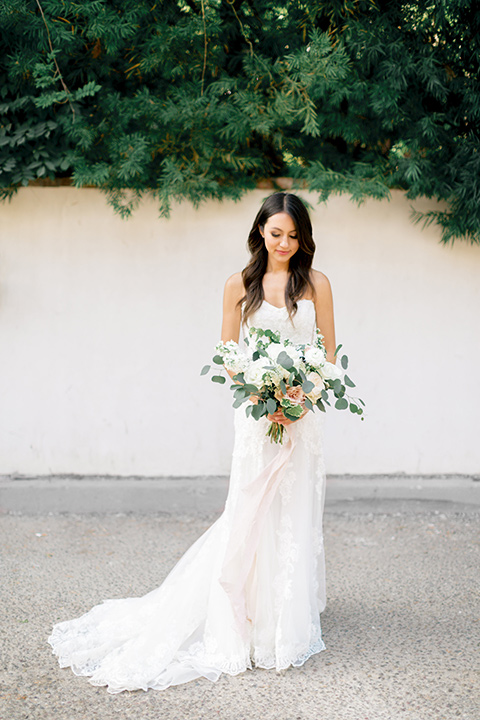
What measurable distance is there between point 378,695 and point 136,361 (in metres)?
3.19

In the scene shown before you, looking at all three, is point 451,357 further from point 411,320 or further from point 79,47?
point 79,47

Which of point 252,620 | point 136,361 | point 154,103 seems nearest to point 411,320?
point 136,361

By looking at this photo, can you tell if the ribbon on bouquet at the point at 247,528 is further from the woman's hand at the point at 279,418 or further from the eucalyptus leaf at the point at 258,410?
the eucalyptus leaf at the point at 258,410

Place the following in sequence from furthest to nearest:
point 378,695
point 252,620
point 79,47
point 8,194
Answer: point 8,194 < point 79,47 < point 252,620 < point 378,695

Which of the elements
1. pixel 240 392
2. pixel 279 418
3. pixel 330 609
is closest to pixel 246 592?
pixel 330 609

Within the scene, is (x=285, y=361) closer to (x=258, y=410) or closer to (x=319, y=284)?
(x=258, y=410)

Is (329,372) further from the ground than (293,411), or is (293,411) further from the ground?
(329,372)

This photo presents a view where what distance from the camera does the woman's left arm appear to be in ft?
10.8

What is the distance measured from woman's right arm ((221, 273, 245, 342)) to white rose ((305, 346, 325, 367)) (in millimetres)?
601

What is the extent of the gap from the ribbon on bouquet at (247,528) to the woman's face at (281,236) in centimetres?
84

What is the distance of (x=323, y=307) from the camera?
331cm

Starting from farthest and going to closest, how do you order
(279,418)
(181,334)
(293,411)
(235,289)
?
(181,334) → (235,289) → (279,418) → (293,411)

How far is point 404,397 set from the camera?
17.5 ft

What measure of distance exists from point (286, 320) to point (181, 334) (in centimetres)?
220
